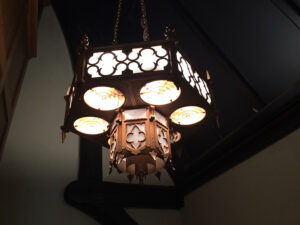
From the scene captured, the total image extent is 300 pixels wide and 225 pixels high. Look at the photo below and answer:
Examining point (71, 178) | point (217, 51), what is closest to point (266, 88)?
point (217, 51)

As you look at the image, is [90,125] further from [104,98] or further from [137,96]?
[137,96]

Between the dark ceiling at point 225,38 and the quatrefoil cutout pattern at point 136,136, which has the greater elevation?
the dark ceiling at point 225,38

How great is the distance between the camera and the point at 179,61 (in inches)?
57.7

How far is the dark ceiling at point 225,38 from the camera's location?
2.41 m

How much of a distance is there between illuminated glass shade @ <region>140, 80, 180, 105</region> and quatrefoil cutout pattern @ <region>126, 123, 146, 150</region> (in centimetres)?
14

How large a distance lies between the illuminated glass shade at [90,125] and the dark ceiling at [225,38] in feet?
2.04

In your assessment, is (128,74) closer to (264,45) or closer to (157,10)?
(264,45)

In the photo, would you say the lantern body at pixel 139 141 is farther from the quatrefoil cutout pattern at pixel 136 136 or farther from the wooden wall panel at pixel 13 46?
the wooden wall panel at pixel 13 46

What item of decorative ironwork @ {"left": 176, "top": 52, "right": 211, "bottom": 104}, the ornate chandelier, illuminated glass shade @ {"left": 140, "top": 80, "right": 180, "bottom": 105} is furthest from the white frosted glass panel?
decorative ironwork @ {"left": 176, "top": 52, "right": 211, "bottom": 104}

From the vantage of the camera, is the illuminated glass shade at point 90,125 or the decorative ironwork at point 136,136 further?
the illuminated glass shade at point 90,125


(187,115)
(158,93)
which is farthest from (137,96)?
(187,115)

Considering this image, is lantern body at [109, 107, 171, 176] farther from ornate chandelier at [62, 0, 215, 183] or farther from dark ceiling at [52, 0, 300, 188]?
dark ceiling at [52, 0, 300, 188]

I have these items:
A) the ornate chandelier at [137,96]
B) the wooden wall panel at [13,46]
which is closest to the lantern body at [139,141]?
the ornate chandelier at [137,96]

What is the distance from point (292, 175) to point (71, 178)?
90.7 inches
